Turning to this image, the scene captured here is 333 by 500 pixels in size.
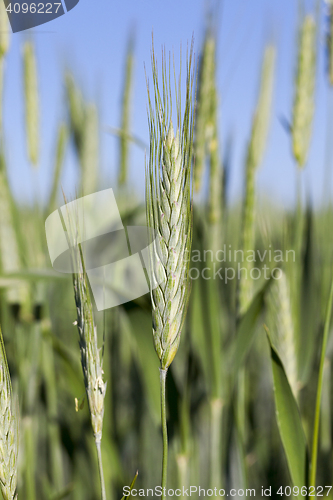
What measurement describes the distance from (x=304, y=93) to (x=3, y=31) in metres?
0.42

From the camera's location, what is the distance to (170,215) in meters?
0.24

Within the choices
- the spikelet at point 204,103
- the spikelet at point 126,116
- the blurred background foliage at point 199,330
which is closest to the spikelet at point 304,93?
the blurred background foliage at point 199,330

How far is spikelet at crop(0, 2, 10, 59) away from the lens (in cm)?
38

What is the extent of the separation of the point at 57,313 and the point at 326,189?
2.07 ft

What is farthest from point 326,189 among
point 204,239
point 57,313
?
point 57,313

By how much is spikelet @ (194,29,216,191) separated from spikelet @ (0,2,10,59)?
232 mm

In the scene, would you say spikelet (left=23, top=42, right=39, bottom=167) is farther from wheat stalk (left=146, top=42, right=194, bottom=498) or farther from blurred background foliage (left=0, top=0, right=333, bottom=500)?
wheat stalk (left=146, top=42, right=194, bottom=498)

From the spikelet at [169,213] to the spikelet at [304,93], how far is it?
32cm

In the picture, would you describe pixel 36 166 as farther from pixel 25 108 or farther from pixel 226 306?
pixel 226 306

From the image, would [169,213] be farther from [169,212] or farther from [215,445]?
[215,445]

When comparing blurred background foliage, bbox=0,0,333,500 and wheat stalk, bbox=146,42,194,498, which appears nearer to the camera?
wheat stalk, bbox=146,42,194,498

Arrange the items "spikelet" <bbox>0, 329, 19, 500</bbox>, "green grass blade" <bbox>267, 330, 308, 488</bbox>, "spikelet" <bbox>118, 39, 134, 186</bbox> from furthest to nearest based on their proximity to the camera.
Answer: "spikelet" <bbox>118, 39, 134, 186</bbox>
"green grass blade" <bbox>267, 330, 308, 488</bbox>
"spikelet" <bbox>0, 329, 19, 500</bbox>

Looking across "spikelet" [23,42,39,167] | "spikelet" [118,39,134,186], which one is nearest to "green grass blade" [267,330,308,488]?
"spikelet" [118,39,134,186]

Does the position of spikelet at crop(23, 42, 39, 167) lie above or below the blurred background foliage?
above
